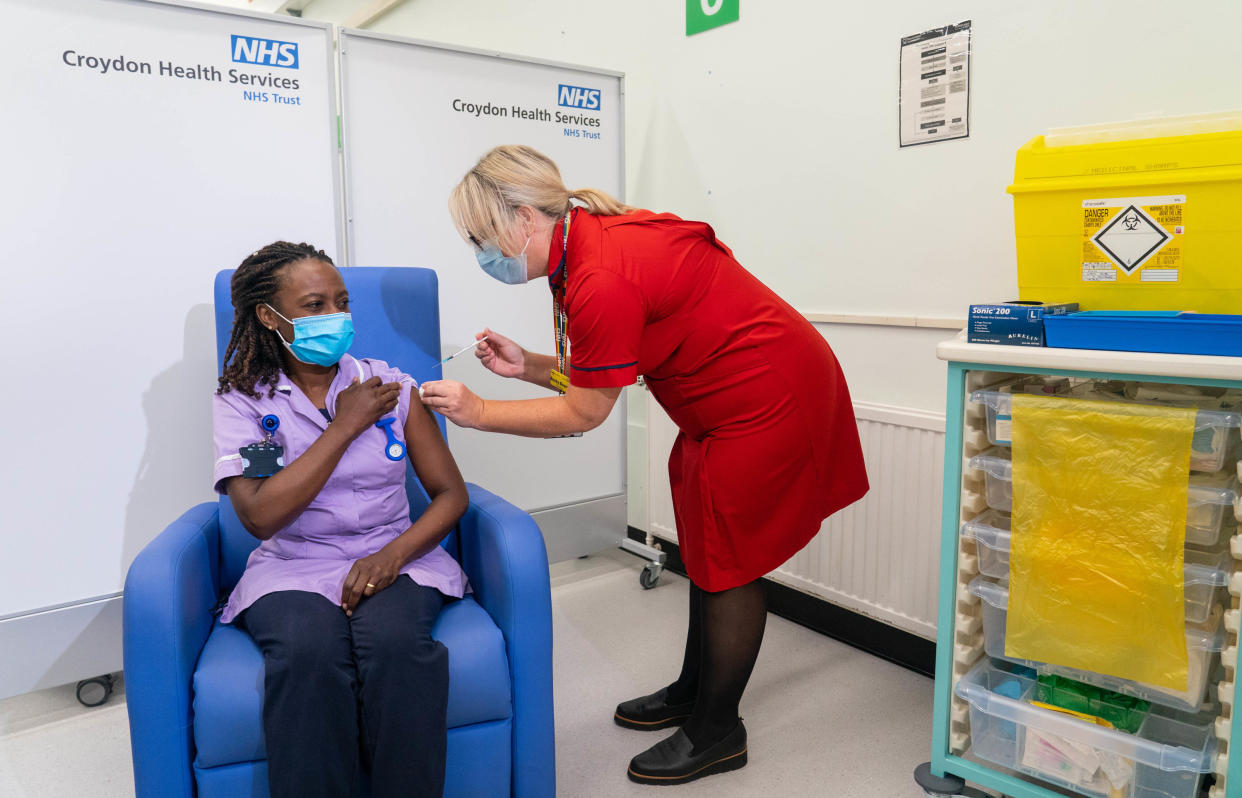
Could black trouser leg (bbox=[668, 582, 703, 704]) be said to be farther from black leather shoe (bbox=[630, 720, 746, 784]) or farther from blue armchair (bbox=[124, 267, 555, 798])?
blue armchair (bbox=[124, 267, 555, 798])

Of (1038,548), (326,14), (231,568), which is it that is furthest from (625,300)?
(326,14)

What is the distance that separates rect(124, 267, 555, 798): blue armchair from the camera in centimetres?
124

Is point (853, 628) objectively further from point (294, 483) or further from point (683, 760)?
point (294, 483)

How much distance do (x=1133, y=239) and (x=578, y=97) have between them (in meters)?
1.66

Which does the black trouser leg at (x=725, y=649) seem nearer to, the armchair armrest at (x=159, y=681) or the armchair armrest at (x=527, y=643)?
the armchair armrest at (x=527, y=643)

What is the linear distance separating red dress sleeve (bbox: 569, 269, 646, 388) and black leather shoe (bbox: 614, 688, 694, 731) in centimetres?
86

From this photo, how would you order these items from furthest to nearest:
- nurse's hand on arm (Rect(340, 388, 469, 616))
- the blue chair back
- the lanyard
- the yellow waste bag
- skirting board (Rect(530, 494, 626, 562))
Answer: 1. skirting board (Rect(530, 494, 626, 562))
2. the blue chair back
3. the lanyard
4. nurse's hand on arm (Rect(340, 388, 469, 616))
5. the yellow waste bag

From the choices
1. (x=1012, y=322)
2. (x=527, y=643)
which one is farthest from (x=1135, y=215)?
(x=527, y=643)

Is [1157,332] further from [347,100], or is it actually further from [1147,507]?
[347,100]

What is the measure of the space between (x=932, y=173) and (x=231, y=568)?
1.78m

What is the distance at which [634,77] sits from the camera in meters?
2.88

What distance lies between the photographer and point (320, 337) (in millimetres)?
1521

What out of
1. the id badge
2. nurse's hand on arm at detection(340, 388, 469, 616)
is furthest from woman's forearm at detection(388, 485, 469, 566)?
the id badge

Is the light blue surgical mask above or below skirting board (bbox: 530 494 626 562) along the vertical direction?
above
